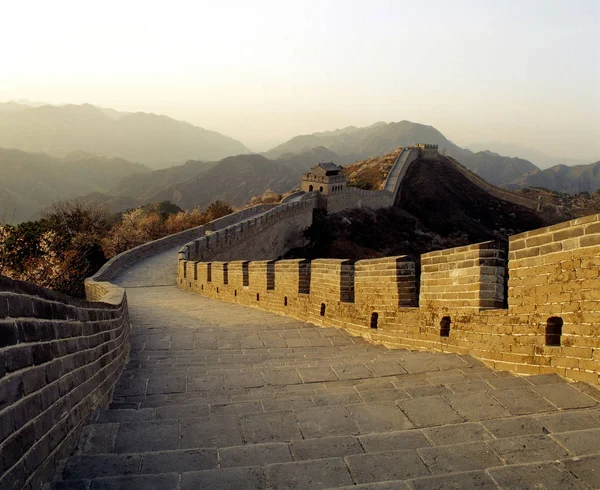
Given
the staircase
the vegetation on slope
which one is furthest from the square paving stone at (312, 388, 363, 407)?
the vegetation on slope

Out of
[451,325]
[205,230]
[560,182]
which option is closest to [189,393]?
[451,325]

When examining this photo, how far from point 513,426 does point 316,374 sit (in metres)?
2.30

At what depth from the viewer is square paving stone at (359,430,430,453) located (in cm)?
278

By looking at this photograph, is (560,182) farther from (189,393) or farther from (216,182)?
(189,393)

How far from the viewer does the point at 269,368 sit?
5285mm

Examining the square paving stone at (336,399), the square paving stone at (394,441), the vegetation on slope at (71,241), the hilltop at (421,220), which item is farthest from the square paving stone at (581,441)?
the hilltop at (421,220)

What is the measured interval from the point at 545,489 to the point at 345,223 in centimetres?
4334

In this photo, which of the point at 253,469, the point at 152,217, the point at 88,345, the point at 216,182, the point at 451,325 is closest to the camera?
the point at 253,469

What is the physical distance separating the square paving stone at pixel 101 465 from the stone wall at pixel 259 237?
1590cm

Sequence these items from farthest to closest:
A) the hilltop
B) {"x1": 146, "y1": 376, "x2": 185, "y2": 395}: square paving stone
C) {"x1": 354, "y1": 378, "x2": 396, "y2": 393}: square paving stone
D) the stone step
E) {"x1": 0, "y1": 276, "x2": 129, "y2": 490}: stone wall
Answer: the hilltop
{"x1": 146, "y1": 376, "x2": 185, "y2": 395}: square paving stone
{"x1": 354, "y1": 378, "x2": 396, "y2": 393}: square paving stone
the stone step
{"x1": 0, "y1": 276, "x2": 129, "y2": 490}: stone wall

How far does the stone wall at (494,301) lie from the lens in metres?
3.64

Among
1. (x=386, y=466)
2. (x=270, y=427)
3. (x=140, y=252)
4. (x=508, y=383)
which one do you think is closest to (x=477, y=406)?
(x=508, y=383)

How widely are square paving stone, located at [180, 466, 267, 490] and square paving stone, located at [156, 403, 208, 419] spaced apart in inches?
40.2

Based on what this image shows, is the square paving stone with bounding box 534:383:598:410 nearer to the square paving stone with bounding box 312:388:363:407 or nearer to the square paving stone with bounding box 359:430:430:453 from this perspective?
the square paving stone with bounding box 359:430:430:453
